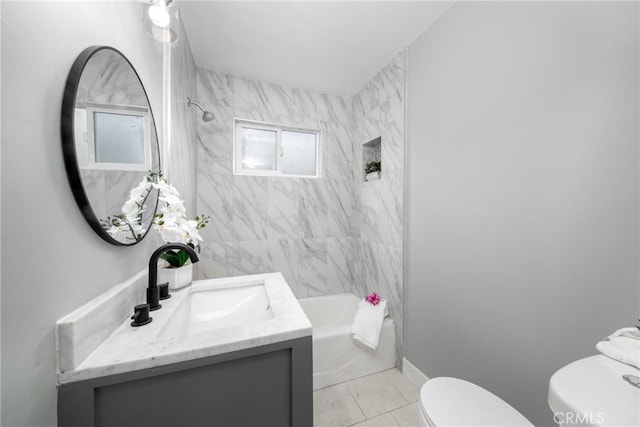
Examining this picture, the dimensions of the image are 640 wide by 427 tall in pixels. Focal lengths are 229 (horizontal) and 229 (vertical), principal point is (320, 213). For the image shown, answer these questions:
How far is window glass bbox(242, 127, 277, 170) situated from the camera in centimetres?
245

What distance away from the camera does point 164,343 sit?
0.67 meters

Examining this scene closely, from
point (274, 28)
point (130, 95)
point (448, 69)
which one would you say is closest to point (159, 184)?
point (130, 95)

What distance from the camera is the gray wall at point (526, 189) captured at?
852 millimetres

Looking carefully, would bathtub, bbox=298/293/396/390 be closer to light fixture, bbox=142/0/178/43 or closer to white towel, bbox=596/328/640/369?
white towel, bbox=596/328/640/369

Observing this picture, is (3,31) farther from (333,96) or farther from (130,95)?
(333,96)

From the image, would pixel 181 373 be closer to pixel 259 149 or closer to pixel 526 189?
pixel 526 189

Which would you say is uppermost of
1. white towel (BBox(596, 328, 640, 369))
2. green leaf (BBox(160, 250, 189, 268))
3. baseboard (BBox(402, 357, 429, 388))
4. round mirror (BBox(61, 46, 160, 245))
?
round mirror (BBox(61, 46, 160, 245))

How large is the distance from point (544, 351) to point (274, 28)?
97.5 inches

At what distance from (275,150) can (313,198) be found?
68 cm

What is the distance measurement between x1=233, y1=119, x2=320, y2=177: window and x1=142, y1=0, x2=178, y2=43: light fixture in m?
1.34

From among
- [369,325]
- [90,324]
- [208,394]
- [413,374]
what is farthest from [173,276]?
[413,374]

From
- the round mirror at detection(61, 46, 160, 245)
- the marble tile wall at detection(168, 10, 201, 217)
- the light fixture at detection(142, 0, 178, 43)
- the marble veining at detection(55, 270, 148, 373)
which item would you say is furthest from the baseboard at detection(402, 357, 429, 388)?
the light fixture at detection(142, 0, 178, 43)

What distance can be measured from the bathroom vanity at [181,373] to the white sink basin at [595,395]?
66 cm

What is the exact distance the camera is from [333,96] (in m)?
2.61
